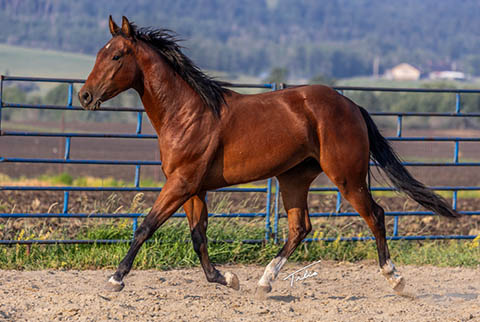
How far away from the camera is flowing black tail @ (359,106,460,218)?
18.5 ft

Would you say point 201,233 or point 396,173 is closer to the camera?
point 201,233

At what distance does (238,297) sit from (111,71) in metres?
1.92

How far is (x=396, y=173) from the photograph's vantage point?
5.70 m

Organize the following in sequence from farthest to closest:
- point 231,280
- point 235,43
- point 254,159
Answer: point 235,43 → point 231,280 → point 254,159

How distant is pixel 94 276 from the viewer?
591 cm

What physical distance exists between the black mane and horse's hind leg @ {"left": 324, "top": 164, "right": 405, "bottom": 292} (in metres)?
1.01

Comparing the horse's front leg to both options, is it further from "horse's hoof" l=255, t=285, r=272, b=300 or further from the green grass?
the green grass

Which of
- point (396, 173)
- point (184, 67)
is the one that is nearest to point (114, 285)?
point (184, 67)

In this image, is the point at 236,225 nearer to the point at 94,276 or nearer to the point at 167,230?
the point at 167,230

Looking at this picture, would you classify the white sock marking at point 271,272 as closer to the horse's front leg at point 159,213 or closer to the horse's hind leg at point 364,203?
the horse's hind leg at point 364,203

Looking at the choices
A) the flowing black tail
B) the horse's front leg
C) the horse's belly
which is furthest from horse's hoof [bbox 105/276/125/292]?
the flowing black tail

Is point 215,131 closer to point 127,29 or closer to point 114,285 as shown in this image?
point 127,29

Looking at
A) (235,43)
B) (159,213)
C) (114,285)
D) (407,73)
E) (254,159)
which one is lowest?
(235,43)

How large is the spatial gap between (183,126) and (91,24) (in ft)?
433
